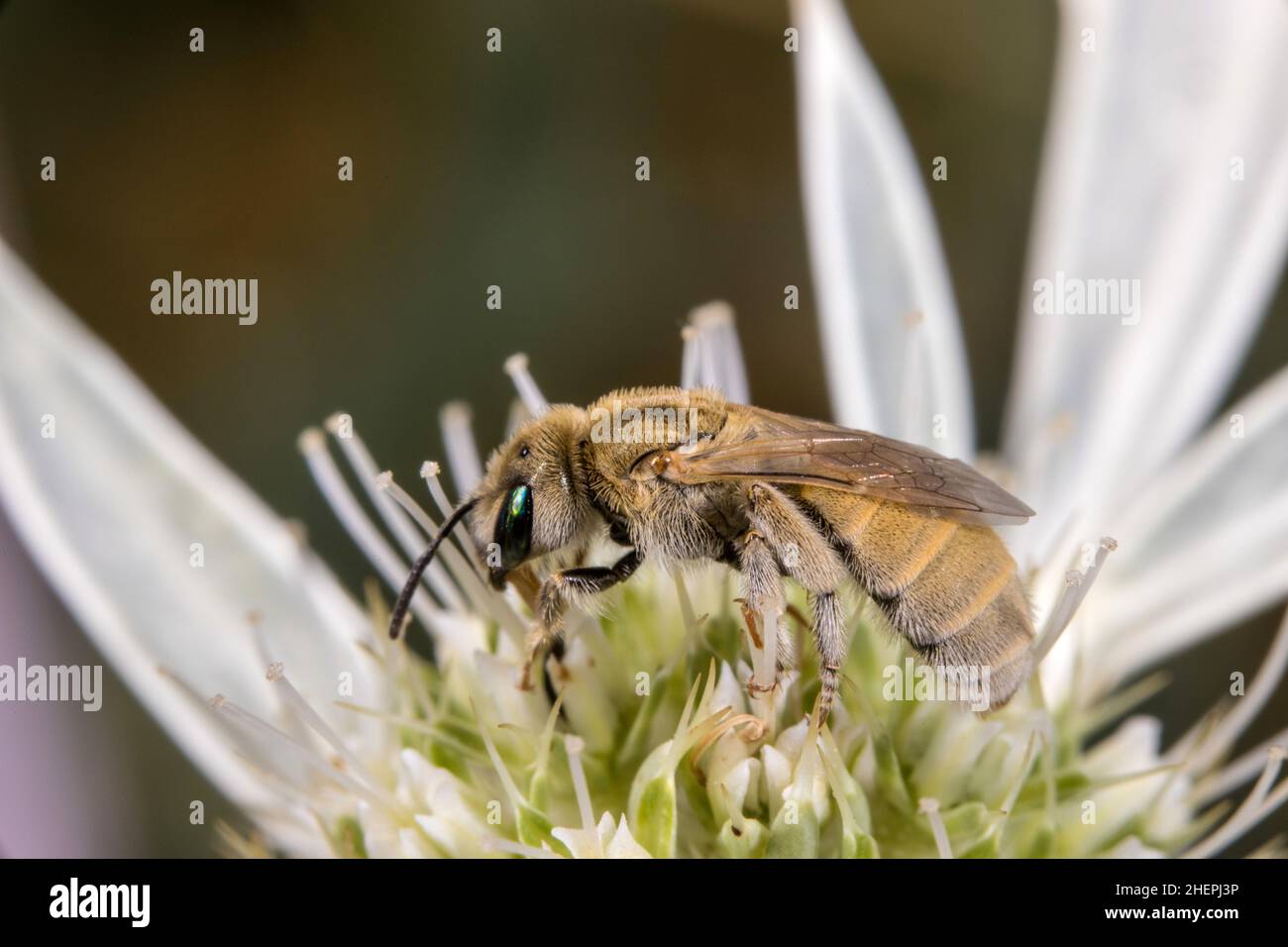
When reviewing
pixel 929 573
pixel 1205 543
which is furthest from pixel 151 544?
pixel 1205 543

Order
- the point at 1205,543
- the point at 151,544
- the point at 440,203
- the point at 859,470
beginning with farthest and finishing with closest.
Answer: the point at 440,203 → the point at 1205,543 → the point at 151,544 → the point at 859,470

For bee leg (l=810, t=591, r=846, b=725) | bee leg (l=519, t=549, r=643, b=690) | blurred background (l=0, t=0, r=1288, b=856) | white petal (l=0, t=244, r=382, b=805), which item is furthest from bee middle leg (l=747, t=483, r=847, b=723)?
blurred background (l=0, t=0, r=1288, b=856)

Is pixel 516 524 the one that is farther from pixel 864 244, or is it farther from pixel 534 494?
pixel 864 244

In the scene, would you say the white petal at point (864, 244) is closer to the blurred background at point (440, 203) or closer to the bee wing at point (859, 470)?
the blurred background at point (440, 203)

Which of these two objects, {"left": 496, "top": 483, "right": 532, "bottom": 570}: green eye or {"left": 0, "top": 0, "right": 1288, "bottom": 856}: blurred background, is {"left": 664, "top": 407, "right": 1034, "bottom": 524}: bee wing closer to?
{"left": 496, "top": 483, "right": 532, "bottom": 570}: green eye
